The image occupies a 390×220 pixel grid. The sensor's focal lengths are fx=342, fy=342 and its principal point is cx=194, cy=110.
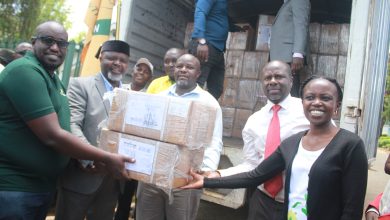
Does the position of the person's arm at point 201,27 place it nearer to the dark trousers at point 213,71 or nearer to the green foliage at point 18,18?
the dark trousers at point 213,71

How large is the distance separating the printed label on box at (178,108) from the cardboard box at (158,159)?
18 centimetres

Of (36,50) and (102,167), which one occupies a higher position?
(36,50)

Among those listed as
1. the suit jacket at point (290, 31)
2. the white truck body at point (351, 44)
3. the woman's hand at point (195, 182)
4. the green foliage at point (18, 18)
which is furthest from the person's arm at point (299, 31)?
the green foliage at point (18, 18)

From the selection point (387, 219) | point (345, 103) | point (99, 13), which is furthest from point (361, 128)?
point (99, 13)

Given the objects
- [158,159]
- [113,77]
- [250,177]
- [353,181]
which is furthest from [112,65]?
[353,181]

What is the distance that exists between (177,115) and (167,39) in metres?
3.21

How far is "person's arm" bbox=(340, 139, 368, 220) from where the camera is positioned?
5.73 ft

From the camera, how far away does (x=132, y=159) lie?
2020 mm

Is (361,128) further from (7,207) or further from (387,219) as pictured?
(7,207)

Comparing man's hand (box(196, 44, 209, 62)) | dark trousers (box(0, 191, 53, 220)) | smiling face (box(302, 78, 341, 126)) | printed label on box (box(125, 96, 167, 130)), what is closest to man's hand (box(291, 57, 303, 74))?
man's hand (box(196, 44, 209, 62))

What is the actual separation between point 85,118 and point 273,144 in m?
1.36

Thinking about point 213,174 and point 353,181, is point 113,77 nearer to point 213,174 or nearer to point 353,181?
point 213,174

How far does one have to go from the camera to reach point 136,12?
415 centimetres

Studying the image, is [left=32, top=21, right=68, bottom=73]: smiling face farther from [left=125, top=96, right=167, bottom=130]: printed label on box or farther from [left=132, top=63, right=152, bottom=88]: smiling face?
[left=132, top=63, right=152, bottom=88]: smiling face
